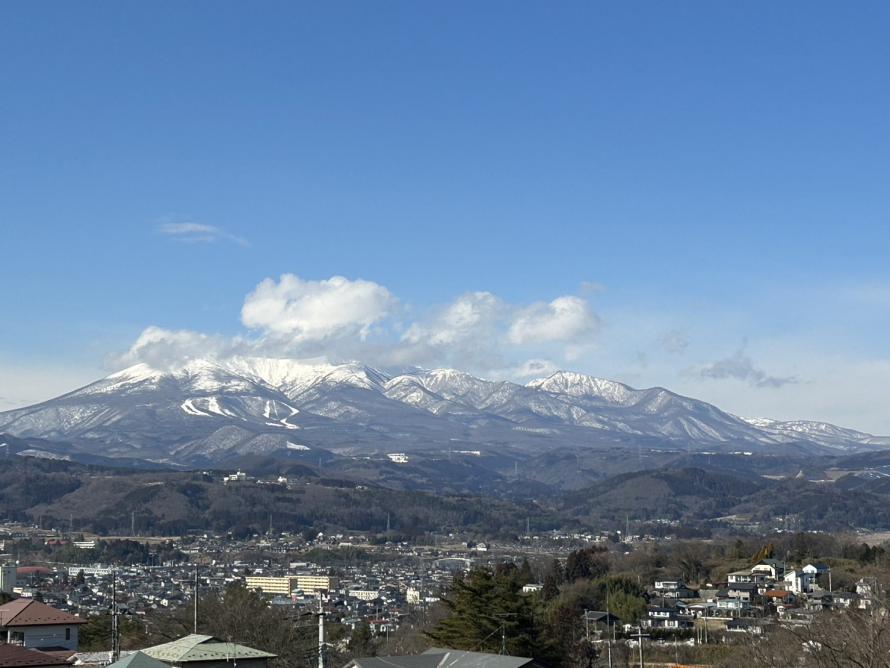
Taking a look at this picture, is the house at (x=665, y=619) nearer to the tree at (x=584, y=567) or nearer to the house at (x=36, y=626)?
the tree at (x=584, y=567)

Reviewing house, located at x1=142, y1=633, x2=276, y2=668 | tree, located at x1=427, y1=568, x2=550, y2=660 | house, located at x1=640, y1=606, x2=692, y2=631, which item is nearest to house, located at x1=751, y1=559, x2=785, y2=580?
house, located at x1=640, y1=606, x2=692, y2=631

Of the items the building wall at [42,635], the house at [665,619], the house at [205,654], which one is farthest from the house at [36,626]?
the house at [665,619]

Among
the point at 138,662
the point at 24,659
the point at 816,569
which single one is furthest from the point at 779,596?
the point at 138,662

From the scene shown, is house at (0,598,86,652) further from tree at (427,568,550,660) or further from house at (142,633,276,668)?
tree at (427,568,550,660)

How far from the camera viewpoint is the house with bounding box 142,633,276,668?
28328 mm

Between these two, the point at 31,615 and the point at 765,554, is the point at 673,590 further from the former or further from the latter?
the point at 31,615

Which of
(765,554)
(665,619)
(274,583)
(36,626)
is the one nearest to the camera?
(36,626)

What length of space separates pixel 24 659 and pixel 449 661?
29.5ft

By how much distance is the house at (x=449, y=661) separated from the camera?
89.7 ft

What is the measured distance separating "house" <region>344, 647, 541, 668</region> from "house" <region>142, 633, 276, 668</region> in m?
2.15

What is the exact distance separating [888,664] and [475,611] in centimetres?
1809

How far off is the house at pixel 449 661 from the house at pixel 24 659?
20.9ft

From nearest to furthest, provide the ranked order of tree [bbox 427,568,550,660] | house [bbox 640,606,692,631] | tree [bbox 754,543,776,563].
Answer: tree [bbox 427,568,550,660] < house [bbox 640,606,692,631] < tree [bbox 754,543,776,563]

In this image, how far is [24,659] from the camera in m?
27.8
